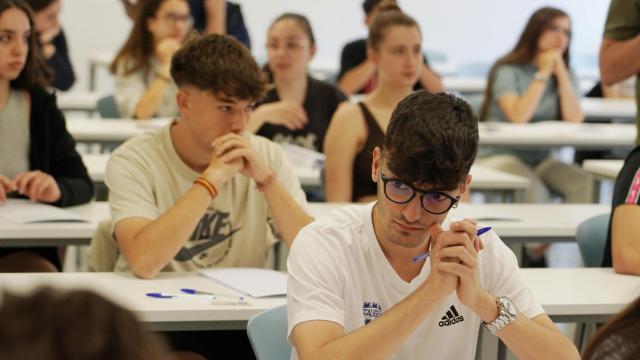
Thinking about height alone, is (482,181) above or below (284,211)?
below

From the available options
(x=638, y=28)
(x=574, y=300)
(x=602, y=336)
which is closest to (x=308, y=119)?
(x=638, y=28)

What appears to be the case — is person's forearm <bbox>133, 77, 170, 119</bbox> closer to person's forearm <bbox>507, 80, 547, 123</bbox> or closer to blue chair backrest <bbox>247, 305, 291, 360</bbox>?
person's forearm <bbox>507, 80, 547, 123</bbox>

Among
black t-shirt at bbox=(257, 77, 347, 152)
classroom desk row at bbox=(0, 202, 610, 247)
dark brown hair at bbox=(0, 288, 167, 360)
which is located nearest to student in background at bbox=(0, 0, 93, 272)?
classroom desk row at bbox=(0, 202, 610, 247)

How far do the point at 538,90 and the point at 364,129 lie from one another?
7.46 ft

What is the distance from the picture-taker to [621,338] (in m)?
1.26

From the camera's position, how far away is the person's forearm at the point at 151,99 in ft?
17.8

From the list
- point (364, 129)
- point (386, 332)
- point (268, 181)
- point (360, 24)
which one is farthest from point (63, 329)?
point (360, 24)

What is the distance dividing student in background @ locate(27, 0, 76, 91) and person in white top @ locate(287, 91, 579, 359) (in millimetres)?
4271

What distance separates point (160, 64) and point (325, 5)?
456 cm

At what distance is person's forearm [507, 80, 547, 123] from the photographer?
6.02m

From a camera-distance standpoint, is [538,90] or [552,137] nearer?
[552,137]

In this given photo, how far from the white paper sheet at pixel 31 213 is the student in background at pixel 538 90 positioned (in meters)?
3.02

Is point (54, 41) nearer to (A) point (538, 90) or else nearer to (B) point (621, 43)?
(A) point (538, 90)

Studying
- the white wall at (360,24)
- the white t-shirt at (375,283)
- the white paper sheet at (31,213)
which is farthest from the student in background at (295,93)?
the white wall at (360,24)
